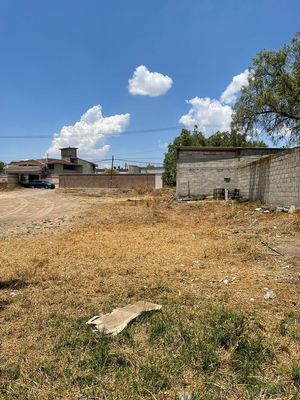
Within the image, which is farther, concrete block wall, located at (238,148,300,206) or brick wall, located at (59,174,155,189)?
brick wall, located at (59,174,155,189)

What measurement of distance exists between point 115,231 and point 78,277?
4.66 m

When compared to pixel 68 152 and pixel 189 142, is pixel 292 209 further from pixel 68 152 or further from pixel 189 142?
pixel 68 152

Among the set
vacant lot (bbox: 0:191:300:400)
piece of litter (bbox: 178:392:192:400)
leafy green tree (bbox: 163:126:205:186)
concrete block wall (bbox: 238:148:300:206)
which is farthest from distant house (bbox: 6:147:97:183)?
piece of litter (bbox: 178:392:192:400)

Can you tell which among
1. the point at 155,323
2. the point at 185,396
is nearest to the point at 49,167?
the point at 155,323

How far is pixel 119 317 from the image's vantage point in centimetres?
349

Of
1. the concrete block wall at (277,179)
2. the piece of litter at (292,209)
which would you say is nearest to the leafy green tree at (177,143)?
the concrete block wall at (277,179)

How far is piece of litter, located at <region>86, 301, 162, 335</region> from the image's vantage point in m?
3.25

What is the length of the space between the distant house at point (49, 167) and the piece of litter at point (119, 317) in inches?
2177

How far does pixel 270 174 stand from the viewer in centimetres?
1491

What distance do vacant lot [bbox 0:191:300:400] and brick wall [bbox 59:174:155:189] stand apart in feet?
125

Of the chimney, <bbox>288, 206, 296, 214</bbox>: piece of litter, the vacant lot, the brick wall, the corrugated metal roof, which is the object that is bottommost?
the vacant lot

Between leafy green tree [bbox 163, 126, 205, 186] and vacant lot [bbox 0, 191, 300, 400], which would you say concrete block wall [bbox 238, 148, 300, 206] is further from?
leafy green tree [bbox 163, 126, 205, 186]

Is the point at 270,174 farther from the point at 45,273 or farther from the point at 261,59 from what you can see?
the point at 45,273

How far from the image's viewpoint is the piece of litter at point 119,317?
3.25 metres
